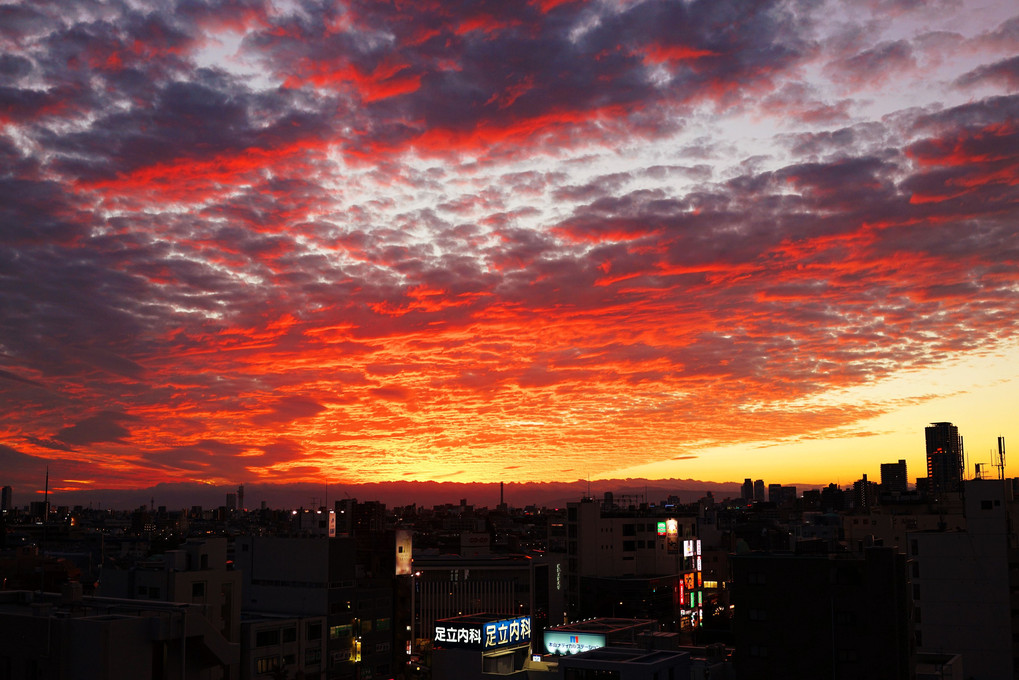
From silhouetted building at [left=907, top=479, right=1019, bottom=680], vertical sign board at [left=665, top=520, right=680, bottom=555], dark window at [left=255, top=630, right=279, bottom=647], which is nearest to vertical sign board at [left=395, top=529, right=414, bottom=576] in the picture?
vertical sign board at [left=665, top=520, right=680, bottom=555]

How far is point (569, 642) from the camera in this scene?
7775 centimetres

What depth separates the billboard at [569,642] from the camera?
251ft

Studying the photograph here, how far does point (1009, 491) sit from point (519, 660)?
86.6m

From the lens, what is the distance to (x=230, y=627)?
249 ft

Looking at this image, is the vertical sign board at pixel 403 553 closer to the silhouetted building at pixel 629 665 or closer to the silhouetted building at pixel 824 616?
the silhouetted building at pixel 629 665

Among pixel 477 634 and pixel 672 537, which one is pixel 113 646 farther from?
pixel 672 537

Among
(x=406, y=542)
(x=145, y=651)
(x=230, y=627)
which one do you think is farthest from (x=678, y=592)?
(x=145, y=651)

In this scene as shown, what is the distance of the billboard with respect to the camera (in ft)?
251

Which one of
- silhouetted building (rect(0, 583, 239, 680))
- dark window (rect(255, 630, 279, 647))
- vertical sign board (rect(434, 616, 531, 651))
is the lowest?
dark window (rect(255, 630, 279, 647))

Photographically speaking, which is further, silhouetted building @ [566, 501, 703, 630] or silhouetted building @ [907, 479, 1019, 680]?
silhouetted building @ [566, 501, 703, 630]

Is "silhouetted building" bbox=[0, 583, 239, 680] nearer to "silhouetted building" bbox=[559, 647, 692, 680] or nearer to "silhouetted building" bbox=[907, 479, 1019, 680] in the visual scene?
"silhouetted building" bbox=[559, 647, 692, 680]

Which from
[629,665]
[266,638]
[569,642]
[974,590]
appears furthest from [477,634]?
[974,590]

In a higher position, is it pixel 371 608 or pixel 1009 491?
pixel 1009 491

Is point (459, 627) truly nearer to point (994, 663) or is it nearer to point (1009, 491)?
point (994, 663)
